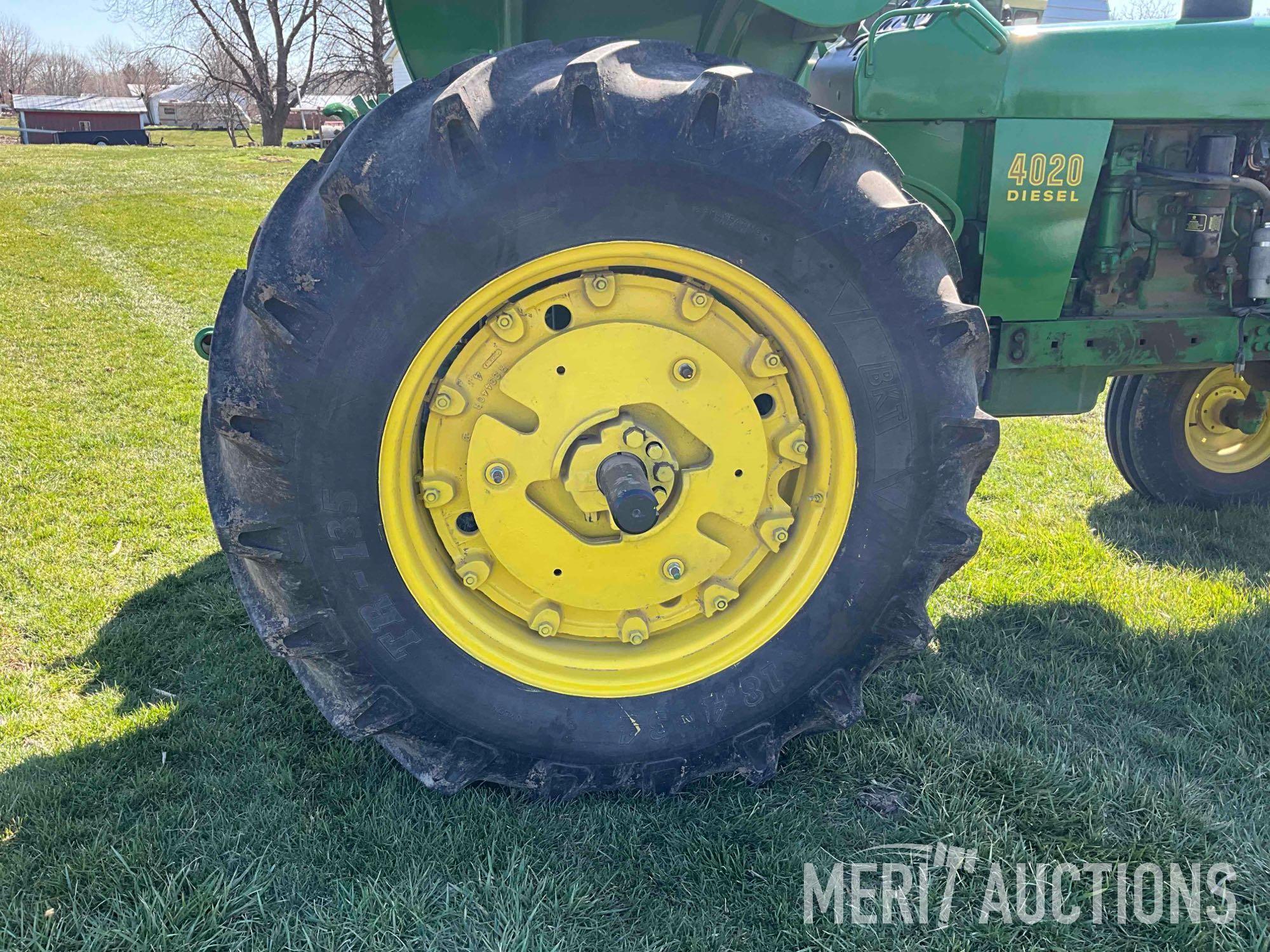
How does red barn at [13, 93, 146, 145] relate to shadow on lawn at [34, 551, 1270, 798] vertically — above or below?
above

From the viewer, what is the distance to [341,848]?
205 centimetres

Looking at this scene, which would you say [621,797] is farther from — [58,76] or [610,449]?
[58,76]

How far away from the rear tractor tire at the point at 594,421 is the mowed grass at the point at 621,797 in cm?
20

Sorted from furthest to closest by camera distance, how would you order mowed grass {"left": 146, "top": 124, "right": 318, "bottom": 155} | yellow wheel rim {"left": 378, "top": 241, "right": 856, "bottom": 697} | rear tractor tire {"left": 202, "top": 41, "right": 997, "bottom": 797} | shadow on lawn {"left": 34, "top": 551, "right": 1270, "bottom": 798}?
mowed grass {"left": 146, "top": 124, "right": 318, "bottom": 155}, shadow on lawn {"left": 34, "top": 551, "right": 1270, "bottom": 798}, yellow wheel rim {"left": 378, "top": 241, "right": 856, "bottom": 697}, rear tractor tire {"left": 202, "top": 41, "right": 997, "bottom": 797}

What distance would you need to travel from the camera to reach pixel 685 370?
211cm

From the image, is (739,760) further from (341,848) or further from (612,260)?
(612,260)

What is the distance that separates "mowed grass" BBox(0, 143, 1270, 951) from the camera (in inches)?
74.4

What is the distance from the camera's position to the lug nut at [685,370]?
211cm

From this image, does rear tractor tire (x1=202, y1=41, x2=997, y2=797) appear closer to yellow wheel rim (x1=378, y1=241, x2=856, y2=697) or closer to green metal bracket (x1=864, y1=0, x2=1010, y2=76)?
yellow wheel rim (x1=378, y1=241, x2=856, y2=697)

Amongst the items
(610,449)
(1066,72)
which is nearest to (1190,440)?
(1066,72)

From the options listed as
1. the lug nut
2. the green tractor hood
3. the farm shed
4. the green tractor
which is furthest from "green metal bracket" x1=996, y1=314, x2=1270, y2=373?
the farm shed

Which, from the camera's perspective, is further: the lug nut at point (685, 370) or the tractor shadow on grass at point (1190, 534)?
the tractor shadow on grass at point (1190, 534)

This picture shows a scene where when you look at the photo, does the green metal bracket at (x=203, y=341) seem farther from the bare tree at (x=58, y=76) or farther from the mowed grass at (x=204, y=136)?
the bare tree at (x=58, y=76)

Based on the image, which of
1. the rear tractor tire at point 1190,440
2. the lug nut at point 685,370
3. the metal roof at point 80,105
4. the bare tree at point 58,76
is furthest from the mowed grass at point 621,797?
the bare tree at point 58,76
